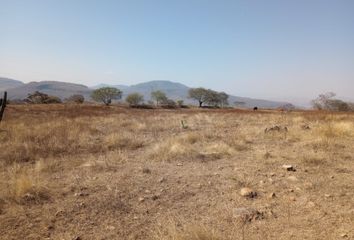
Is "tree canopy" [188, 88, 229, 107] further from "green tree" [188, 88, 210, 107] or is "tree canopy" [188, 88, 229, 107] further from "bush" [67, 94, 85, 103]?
"bush" [67, 94, 85, 103]

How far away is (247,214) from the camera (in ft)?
17.0

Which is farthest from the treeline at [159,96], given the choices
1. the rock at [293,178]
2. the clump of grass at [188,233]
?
the clump of grass at [188,233]

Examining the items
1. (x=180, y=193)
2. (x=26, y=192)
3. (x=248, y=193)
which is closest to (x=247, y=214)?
(x=248, y=193)

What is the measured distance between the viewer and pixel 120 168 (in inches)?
326

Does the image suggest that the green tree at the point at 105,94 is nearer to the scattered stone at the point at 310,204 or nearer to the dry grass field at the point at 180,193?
the dry grass field at the point at 180,193

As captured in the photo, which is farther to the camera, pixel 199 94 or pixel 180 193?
pixel 199 94

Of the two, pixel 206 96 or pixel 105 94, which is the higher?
pixel 206 96

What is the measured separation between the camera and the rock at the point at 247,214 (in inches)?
200

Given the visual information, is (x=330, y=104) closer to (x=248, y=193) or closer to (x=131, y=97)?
(x=131, y=97)

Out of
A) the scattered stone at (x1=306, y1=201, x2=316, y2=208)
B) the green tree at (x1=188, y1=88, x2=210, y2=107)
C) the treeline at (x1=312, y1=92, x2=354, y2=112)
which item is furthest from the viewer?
the green tree at (x1=188, y1=88, x2=210, y2=107)

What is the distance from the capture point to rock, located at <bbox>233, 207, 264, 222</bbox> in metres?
5.09

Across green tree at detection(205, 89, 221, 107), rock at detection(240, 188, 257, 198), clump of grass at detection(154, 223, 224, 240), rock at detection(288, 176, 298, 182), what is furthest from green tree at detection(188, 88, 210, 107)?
clump of grass at detection(154, 223, 224, 240)

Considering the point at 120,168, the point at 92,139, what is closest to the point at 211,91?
the point at 92,139

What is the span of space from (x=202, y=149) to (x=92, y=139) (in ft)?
15.7
